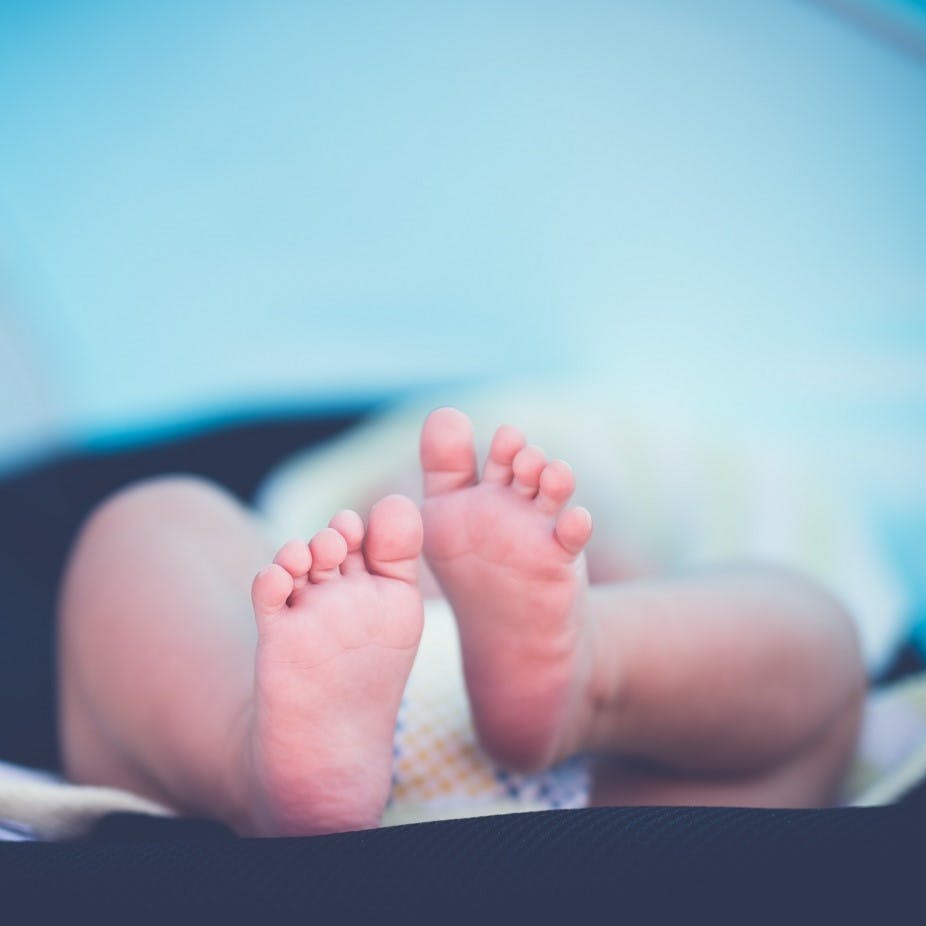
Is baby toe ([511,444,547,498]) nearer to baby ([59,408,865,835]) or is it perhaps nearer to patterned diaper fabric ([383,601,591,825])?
baby ([59,408,865,835])

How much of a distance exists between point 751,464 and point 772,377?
239 mm

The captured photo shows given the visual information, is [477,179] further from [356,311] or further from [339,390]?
[339,390]

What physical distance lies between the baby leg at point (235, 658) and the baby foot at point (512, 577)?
60 mm

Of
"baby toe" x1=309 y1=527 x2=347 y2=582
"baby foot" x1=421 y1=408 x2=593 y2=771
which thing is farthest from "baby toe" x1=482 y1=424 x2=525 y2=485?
"baby toe" x1=309 y1=527 x2=347 y2=582

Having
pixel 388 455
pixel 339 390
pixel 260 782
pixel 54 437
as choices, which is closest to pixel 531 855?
pixel 260 782

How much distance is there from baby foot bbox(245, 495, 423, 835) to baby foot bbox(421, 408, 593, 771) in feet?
0.19

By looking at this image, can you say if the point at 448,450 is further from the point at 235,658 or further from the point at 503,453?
the point at 235,658

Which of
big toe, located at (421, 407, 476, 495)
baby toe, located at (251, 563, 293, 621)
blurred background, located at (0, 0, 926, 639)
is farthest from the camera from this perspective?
blurred background, located at (0, 0, 926, 639)

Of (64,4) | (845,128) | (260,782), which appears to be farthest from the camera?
(64,4)

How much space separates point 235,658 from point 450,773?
16 cm

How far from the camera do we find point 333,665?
55cm

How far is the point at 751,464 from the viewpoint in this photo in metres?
1.28

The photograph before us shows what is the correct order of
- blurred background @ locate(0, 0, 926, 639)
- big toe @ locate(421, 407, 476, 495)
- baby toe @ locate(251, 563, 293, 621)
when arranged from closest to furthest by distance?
baby toe @ locate(251, 563, 293, 621), big toe @ locate(421, 407, 476, 495), blurred background @ locate(0, 0, 926, 639)

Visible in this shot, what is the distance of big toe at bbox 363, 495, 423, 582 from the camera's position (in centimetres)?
56
